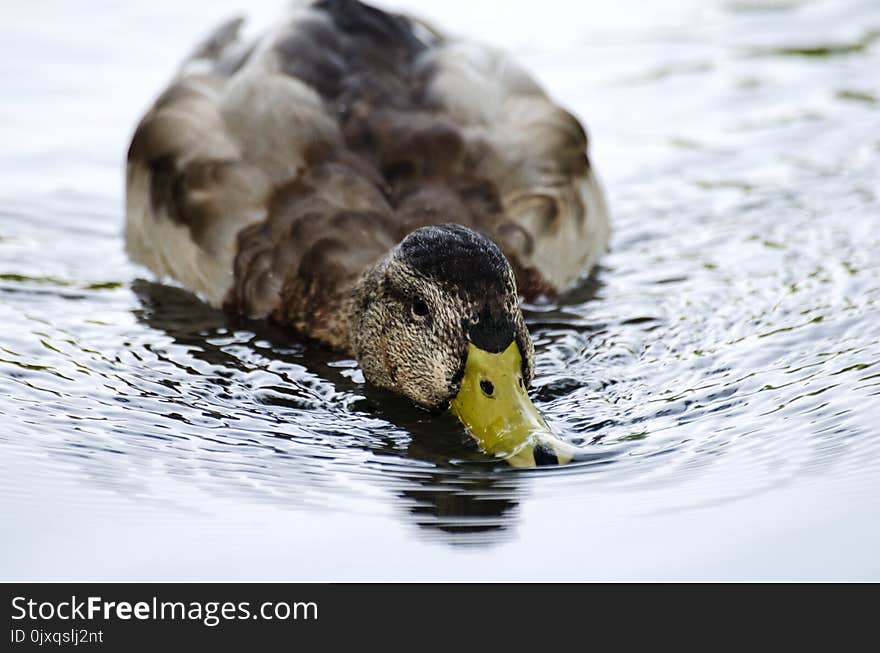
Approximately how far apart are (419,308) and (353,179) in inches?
59.2

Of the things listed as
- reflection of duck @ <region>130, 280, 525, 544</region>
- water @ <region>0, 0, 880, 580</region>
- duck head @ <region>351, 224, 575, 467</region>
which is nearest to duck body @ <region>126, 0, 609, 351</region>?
water @ <region>0, 0, 880, 580</region>

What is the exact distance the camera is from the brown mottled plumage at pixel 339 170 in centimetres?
719

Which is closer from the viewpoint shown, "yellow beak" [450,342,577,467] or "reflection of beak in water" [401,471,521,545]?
"reflection of beak in water" [401,471,521,545]

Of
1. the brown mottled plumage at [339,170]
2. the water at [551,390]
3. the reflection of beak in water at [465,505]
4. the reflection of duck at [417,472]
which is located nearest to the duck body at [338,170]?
the brown mottled plumage at [339,170]

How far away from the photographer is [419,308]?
602cm

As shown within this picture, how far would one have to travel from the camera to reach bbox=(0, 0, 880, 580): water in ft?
16.0

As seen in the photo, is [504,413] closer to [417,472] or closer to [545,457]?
A: [545,457]

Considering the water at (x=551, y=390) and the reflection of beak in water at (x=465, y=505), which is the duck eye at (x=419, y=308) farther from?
the reflection of beak in water at (x=465, y=505)

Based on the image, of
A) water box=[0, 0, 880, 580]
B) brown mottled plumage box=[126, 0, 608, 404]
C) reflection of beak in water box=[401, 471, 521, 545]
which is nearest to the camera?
water box=[0, 0, 880, 580]

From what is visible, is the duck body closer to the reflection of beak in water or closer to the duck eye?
the duck eye

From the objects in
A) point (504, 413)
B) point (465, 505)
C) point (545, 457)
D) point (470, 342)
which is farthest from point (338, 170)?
point (465, 505)
